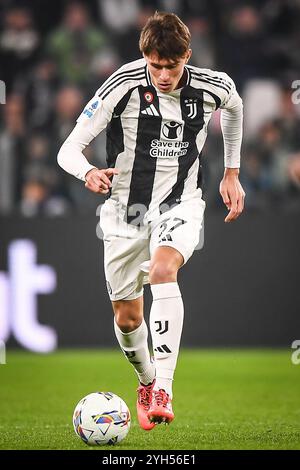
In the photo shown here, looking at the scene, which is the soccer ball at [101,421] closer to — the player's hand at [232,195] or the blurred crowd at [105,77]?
the player's hand at [232,195]

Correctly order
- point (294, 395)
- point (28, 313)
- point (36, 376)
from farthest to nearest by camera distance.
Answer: point (28, 313), point (36, 376), point (294, 395)

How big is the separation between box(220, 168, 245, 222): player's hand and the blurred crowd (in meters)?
3.84

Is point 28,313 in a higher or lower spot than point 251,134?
lower

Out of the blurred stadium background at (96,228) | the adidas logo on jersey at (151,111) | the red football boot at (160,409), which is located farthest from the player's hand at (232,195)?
the blurred stadium background at (96,228)

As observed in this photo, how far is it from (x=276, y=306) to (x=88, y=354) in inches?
74.9

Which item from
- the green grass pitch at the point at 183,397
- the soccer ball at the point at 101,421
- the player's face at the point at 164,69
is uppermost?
the player's face at the point at 164,69

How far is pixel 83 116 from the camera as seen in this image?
573cm

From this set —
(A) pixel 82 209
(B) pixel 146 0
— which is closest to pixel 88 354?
(A) pixel 82 209

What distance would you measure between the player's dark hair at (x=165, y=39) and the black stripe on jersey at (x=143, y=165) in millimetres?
434

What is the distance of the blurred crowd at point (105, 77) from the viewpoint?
411 inches

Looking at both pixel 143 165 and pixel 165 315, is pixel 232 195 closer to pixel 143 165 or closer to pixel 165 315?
pixel 143 165

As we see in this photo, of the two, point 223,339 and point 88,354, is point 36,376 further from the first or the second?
point 223,339

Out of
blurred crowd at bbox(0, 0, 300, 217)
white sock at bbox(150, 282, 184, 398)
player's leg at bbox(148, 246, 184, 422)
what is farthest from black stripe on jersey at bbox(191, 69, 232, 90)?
blurred crowd at bbox(0, 0, 300, 217)

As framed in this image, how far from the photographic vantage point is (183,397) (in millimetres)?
7609
